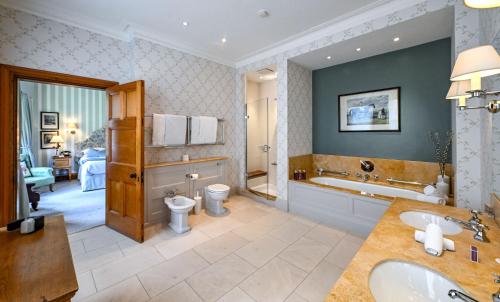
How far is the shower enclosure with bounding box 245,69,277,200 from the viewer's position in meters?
4.40

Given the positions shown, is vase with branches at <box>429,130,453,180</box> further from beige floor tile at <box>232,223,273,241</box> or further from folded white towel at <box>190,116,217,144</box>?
folded white towel at <box>190,116,217,144</box>

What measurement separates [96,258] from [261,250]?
1849 millimetres

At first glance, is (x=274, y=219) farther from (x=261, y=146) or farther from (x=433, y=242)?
(x=433, y=242)

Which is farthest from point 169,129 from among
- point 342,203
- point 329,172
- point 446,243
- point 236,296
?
point 446,243

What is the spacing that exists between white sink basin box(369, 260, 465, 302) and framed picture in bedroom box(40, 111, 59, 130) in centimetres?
827

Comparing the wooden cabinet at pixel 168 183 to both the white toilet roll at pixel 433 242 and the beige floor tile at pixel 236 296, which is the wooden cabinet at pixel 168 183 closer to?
the beige floor tile at pixel 236 296

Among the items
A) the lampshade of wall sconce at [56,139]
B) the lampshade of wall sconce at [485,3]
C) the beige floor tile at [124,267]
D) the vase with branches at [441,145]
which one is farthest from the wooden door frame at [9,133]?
the vase with branches at [441,145]

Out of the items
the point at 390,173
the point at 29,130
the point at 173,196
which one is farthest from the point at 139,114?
the point at 29,130

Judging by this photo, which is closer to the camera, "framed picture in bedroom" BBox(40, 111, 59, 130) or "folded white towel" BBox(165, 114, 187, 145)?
"folded white towel" BBox(165, 114, 187, 145)

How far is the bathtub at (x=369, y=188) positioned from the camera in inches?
117

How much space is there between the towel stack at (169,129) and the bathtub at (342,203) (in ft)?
6.67

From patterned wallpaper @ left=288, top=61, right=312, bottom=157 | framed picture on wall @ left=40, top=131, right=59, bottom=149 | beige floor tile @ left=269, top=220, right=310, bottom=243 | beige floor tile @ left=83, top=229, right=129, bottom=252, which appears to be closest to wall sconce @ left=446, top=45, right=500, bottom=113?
beige floor tile @ left=269, top=220, right=310, bottom=243

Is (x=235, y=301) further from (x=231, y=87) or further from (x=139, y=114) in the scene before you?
(x=231, y=87)

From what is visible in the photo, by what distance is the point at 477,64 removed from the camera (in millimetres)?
988
